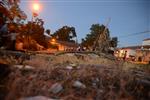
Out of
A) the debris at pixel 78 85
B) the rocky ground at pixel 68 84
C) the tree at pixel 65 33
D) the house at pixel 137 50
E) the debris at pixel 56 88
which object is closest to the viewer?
the rocky ground at pixel 68 84

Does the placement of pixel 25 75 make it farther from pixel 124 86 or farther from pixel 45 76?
pixel 124 86

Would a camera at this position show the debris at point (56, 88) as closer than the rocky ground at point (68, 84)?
No

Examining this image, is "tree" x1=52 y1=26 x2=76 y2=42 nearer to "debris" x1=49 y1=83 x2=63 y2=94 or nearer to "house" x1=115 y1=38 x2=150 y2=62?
"house" x1=115 y1=38 x2=150 y2=62

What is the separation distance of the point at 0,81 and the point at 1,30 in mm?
4796

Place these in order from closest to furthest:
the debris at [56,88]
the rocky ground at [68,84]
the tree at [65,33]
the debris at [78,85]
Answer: the rocky ground at [68,84] → the debris at [56,88] → the debris at [78,85] → the tree at [65,33]

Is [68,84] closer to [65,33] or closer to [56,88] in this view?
[56,88]

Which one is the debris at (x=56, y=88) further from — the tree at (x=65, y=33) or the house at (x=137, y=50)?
the tree at (x=65, y=33)

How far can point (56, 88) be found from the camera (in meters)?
4.42

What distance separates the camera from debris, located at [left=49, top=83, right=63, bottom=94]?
434cm

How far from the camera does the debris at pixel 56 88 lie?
4.34 m

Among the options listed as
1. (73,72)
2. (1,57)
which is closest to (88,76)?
(73,72)

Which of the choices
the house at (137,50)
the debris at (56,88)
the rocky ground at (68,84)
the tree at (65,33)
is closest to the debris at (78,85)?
the rocky ground at (68,84)

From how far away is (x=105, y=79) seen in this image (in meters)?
5.14

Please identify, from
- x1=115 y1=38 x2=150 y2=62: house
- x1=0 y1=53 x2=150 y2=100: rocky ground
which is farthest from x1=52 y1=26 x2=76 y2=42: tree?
x1=0 y1=53 x2=150 y2=100: rocky ground
